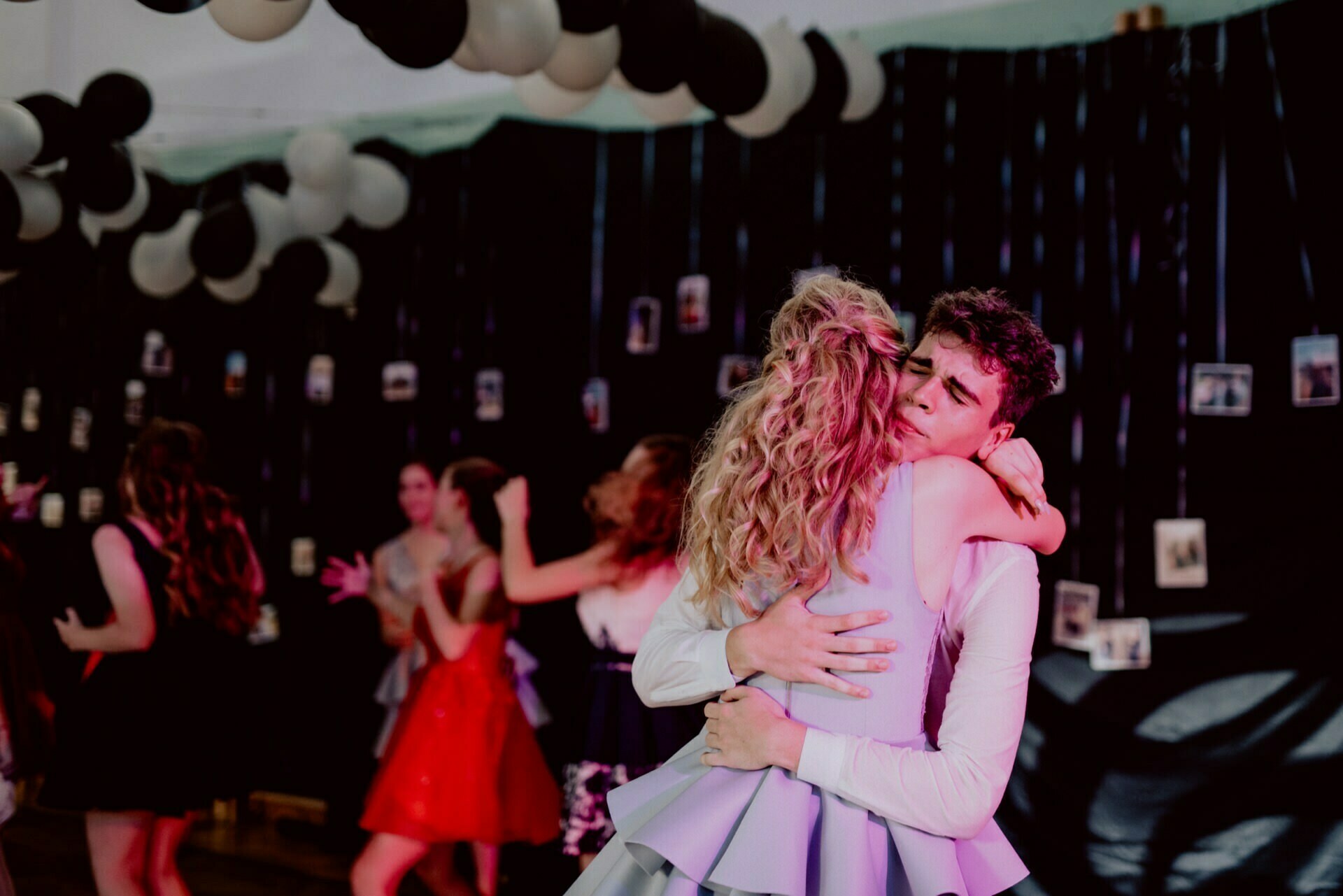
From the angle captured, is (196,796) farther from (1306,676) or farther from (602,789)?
(1306,676)

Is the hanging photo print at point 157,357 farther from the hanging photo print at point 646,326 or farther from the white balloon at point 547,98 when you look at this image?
the white balloon at point 547,98

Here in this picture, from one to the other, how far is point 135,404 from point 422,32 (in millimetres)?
3730

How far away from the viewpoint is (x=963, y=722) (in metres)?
1.39

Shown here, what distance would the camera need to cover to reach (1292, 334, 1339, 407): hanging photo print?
3166 millimetres

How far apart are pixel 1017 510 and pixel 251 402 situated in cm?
462

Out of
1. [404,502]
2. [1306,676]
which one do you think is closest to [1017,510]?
[1306,676]

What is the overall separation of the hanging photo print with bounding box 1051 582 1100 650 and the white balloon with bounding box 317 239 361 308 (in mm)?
3006

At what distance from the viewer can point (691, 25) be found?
2988mm

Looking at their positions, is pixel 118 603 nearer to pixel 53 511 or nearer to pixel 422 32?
pixel 422 32

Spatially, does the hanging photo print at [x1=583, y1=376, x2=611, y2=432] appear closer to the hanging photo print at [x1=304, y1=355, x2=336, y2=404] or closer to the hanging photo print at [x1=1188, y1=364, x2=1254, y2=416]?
the hanging photo print at [x1=304, y1=355, x2=336, y2=404]

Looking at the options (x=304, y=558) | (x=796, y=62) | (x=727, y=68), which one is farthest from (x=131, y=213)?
(x=796, y=62)

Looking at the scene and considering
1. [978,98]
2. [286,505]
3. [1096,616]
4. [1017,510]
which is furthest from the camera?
[286,505]

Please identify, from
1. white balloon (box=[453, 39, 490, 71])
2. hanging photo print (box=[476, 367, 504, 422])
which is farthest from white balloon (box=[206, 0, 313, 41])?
hanging photo print (box=[476, 367, 504, 422])

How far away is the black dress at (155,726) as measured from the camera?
279cm
